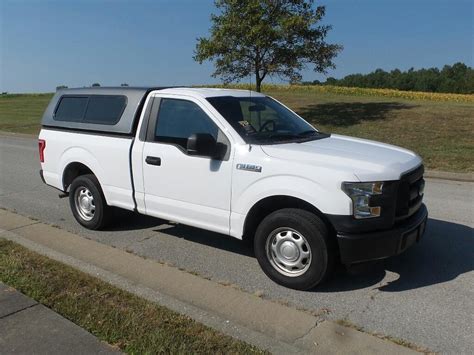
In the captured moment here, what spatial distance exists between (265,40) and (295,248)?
50.1ft

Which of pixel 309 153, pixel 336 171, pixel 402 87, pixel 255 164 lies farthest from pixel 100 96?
pixel 402 87

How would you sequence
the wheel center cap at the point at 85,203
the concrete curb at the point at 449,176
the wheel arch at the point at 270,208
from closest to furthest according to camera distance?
1. the wheel arch at the point at 270,208
2. the wheel center cap at the point at 85,203
3. the concrete curb at the point at 449,176

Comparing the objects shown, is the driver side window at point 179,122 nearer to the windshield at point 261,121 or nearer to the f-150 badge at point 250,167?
the windshield at point 261,121

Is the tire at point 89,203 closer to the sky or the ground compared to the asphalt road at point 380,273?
closer to the sky

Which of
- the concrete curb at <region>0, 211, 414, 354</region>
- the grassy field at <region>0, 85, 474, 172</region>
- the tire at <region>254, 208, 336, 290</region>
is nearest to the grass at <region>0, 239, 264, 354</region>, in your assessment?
the concrete curb at <region>0, 211, 414, 354</region>

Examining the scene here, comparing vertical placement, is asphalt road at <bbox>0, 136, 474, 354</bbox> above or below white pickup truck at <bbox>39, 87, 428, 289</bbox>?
below

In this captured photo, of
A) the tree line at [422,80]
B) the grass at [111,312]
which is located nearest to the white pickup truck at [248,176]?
the grass at [111,312]

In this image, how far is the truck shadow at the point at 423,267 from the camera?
4578mm

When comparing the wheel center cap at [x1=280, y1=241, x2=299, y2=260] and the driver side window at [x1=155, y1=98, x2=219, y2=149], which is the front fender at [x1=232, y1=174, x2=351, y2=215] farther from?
the driver side window at [x1=155, y1=98, x2=219, y2=149]

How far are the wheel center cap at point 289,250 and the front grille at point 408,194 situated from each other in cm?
92

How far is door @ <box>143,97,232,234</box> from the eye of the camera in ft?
15.9

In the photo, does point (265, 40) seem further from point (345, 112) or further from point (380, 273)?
point (380, 273)

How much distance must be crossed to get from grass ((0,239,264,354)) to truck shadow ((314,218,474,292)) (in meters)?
1.39

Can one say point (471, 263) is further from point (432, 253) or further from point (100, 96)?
point (100, 96)
